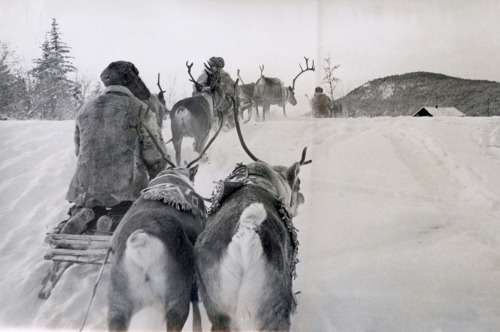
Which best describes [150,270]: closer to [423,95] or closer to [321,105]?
[321,105]

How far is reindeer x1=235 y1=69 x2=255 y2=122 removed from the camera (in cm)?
247

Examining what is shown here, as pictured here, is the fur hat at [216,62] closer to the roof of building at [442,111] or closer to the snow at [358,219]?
the snow at [358,219]

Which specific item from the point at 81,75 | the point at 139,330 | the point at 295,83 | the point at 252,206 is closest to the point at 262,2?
the point at 295,83

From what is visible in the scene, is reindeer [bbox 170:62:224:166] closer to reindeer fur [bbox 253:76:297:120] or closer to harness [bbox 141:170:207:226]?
reindeer fur [bbox 253:76:297:120]

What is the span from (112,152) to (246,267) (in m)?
1.08

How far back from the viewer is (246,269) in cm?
118

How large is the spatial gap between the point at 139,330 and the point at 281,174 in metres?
0.76

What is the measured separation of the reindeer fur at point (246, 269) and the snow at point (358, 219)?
40 cm

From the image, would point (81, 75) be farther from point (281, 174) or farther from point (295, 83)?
point (281, 174)

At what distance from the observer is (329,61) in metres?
2.17

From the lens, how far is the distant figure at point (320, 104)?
85.4 inches

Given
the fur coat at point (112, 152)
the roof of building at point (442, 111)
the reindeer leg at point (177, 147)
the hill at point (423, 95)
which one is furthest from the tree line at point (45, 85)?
the roof of building at point (442, 111)

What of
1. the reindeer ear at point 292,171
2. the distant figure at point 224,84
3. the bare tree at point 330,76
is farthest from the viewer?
the distant figure at point 224,84

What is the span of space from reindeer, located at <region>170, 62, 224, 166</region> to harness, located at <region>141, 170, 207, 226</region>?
906 mm
